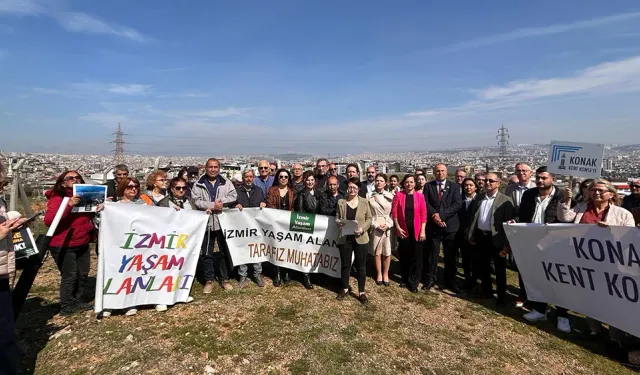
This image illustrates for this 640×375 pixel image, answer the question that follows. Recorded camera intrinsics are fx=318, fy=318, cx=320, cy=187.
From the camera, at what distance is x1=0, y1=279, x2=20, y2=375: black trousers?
3.35 metres

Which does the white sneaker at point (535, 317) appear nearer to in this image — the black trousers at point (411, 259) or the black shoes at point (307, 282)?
the black trousers at point (411, 259)

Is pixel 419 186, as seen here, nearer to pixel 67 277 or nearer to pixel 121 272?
pixel 121 272

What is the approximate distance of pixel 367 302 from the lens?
5746 mm

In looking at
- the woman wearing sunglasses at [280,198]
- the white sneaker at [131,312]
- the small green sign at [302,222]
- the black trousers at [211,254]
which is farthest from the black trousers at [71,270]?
the small green sign at [302,222]

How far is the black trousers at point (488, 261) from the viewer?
5.84 meters

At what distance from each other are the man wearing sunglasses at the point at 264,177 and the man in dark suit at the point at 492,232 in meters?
4.29

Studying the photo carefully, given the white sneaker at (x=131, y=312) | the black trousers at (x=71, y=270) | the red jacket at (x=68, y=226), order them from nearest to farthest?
the red jacket at (x=68, y=226) < the black trousers at (x=71, y=270) < the white sneaker at (x=131, y=312)

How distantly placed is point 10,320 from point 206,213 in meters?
2.79

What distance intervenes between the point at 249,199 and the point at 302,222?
3.79 ft

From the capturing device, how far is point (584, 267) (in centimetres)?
466

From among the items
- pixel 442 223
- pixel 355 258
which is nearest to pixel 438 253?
pixel 442 223

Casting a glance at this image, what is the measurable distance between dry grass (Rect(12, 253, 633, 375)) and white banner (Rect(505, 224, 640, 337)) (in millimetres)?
563

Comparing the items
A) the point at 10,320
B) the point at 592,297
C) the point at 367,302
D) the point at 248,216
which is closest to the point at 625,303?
the point at 592,297

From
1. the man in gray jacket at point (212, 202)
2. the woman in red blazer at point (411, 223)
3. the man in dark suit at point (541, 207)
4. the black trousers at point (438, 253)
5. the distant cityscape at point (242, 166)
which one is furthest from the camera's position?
the distant cityscape at point (242, 166)
